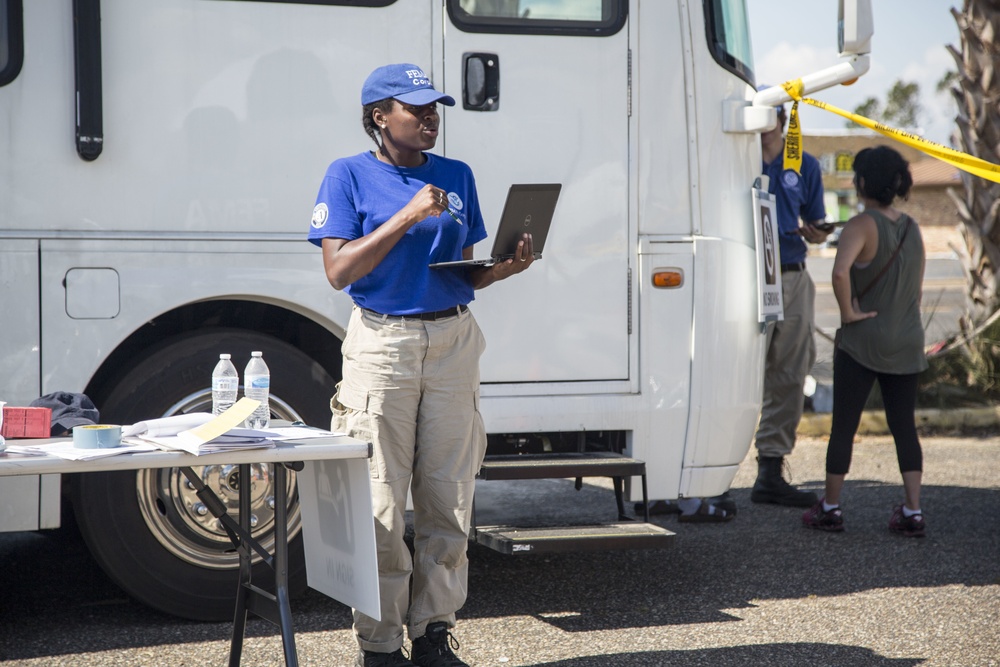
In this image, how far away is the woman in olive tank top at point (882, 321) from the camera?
5.63 meters

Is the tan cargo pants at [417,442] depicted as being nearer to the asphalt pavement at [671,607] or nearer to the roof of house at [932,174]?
the asphalt pavement at [671,607]

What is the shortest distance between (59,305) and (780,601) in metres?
3.08

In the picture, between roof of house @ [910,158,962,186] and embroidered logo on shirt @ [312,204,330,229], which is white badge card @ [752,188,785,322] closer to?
embroidered logo on shirt @ [312,204,330,229]

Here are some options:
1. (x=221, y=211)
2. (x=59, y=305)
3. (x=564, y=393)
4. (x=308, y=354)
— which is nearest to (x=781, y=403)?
(x=564, y=393)

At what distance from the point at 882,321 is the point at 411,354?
309 cm

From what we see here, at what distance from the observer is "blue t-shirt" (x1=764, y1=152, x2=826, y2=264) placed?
21.2ft

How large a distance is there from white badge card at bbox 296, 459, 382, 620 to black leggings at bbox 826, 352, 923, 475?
3.07m

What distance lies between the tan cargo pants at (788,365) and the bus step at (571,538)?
2387 millimetres

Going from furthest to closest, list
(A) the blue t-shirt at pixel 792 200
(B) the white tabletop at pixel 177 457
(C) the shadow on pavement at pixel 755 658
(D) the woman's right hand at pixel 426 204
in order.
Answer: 1. (A) the blue t-shirt at pixel 792 200
2. (C) the shadow on pavement at pixel 755 658
3. (D) the woman's right hand at pixel 426 204
4. (B) the white tabletop at pixel 177 457

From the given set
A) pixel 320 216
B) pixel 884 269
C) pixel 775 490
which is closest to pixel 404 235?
pixel 320 216

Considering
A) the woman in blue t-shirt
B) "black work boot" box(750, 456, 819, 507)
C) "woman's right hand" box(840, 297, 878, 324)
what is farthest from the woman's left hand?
"black work boot" box(750, 456, 819, 507)

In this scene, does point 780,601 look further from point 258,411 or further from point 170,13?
point 170,13

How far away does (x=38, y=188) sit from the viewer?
156 inches

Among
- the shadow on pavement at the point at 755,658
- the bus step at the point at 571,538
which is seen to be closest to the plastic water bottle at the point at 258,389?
the bus step at the point at 571,538
